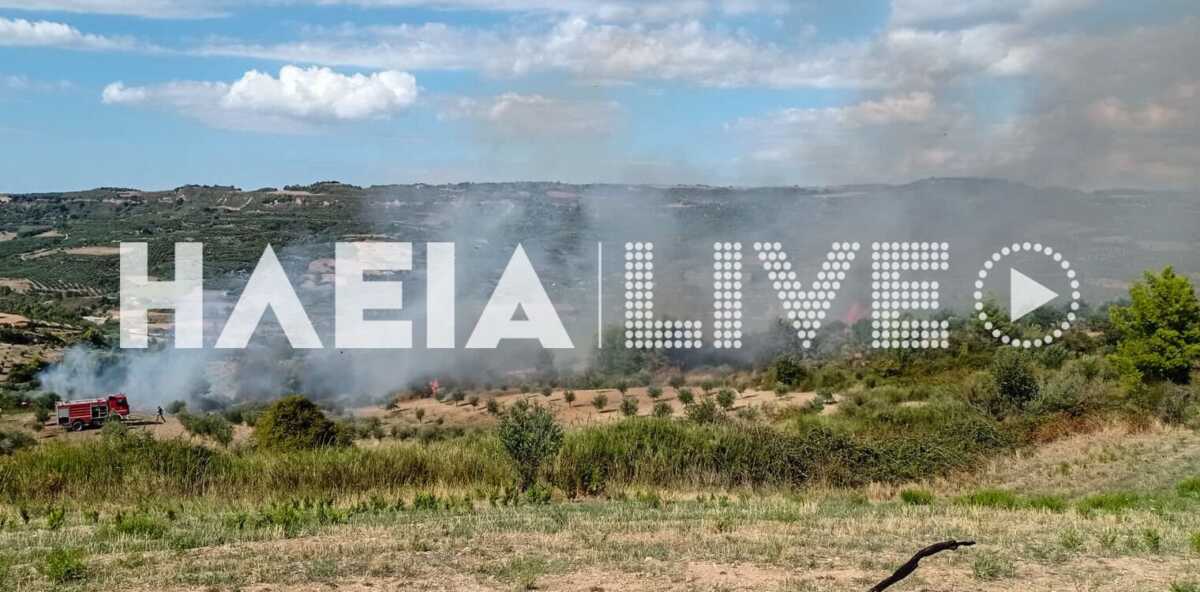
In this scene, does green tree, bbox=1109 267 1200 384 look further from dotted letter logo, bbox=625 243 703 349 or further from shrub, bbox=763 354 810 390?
dotted letter logo, bbox=625 243 703 349

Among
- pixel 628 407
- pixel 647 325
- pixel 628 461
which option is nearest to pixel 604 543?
pixel 628 461

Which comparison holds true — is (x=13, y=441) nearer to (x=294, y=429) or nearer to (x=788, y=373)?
(x=294, y=429)

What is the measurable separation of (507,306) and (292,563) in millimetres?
41568

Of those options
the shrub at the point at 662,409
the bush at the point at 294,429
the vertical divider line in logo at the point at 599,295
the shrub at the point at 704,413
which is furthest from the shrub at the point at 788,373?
the bush at the point at 294,429

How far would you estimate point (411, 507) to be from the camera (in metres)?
15.6

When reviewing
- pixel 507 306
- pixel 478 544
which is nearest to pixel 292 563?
pixel 478 544

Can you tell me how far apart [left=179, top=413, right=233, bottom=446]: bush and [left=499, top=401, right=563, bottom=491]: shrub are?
9.89 meters

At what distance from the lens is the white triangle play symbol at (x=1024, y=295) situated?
153 feet

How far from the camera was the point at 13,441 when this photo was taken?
2634 centimetres

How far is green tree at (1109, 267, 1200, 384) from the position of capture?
32062 mm

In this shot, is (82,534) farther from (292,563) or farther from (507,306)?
(507,306)

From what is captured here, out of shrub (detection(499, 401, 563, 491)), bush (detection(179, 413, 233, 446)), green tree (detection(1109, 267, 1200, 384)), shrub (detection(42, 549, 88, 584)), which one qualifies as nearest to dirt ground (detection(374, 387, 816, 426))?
bush (detection(179, 413, 233, 446))

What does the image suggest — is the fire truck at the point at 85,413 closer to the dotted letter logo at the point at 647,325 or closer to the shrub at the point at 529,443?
the shrub at the point at 529,443

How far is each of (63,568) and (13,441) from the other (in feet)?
62.2
